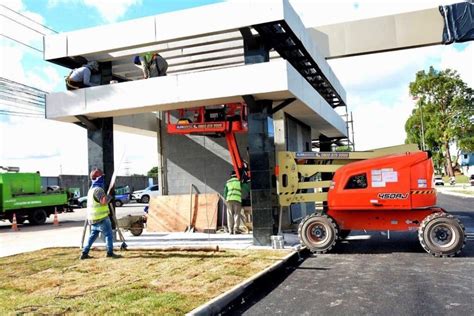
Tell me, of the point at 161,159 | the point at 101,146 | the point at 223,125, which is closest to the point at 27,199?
the point at 161,159

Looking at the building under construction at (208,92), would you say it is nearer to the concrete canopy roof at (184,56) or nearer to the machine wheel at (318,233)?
the concrete canopy roof at (184,56)

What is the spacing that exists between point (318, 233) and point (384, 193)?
1.71 meters

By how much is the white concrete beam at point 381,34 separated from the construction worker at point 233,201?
912 cm

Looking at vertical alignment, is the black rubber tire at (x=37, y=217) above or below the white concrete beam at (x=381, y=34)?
below

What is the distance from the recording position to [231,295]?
20.5 ft

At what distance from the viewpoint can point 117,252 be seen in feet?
34.7

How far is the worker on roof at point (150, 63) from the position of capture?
11922 mm

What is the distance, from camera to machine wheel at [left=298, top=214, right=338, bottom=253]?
9812 mm

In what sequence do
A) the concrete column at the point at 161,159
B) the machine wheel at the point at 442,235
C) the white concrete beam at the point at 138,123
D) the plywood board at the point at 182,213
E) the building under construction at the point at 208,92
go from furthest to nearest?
the concrete column at the point at 161,159
the white concrete beam at the point at 138,123
the plywood board at the point at 182,213
the building under construction at the point at 208,92
the machine wheel at the point at 442,235

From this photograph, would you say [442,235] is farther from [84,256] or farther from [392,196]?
[84,256]

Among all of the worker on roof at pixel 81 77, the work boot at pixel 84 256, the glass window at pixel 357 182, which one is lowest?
the work boot at pixel 84 256

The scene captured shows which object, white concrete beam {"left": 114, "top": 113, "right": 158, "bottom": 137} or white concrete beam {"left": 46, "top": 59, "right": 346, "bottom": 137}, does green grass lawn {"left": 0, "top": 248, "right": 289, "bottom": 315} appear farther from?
white concrete beam {"left": 114, "top": 113, "right": 158, "bottom": 137}

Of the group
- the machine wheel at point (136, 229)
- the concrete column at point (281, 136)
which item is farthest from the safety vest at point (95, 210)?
the concrete column at point (281, 136)

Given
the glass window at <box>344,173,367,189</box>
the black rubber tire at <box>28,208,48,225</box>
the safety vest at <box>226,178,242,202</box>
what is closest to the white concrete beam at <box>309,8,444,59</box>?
the safety vest at <box>226,178,242,202</box>
